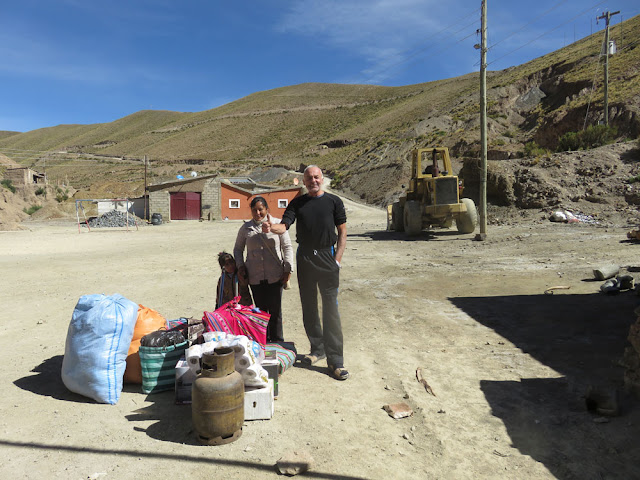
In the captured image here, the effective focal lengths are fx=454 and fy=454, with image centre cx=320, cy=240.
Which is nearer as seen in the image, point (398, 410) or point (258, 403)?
point (258, 403)

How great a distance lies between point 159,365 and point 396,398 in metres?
2.06

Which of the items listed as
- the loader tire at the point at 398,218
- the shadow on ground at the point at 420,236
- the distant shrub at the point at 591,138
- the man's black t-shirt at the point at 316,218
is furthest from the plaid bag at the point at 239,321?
the distant shrub at the point at 591,138

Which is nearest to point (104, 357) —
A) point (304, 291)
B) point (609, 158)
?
point (304, 291)

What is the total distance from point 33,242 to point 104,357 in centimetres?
1730

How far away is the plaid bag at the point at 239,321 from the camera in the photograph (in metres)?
4.03

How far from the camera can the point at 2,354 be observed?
5.00 meters

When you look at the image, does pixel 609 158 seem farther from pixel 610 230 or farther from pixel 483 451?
pixel 483 451

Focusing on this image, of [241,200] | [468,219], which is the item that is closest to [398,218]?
[468,219]

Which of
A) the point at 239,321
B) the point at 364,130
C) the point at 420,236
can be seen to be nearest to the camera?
the point at 239,321

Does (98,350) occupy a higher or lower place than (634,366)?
higher

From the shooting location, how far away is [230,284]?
4676mm

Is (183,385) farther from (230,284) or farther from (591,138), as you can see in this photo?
(591,138)

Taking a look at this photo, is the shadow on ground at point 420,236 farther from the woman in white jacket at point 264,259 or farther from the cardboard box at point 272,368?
the cardboard box at point 272,368

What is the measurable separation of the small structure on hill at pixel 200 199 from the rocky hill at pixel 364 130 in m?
11.6
